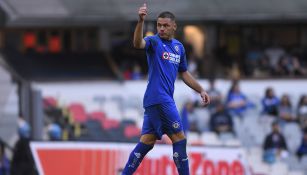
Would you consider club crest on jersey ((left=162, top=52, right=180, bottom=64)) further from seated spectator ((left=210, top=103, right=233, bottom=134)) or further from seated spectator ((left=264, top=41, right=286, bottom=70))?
seated spectator ((left=264, top=41, right=286, bottom=70))

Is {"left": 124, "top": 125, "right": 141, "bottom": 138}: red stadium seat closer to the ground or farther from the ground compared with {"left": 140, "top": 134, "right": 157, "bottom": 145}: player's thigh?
closer to the ground

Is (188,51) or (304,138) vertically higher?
(188,51)

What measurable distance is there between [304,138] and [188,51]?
538 centimetres

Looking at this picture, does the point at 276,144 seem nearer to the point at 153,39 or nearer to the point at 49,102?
the point at 49,102

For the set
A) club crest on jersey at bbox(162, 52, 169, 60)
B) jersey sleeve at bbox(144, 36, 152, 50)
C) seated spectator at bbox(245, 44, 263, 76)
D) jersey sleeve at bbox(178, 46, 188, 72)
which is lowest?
seated spectator at bbox(245, 44, 263, 76)

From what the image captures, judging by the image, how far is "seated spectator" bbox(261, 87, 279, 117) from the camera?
2325 centimetres

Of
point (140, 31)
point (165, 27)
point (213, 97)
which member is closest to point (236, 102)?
point (213, 97)

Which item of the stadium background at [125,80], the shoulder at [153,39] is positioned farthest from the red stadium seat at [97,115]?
the shoulder at [153,39]

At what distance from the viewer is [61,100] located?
24.0m

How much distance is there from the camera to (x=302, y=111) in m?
23.1

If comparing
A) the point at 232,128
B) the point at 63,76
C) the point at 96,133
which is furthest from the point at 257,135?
the point at 63,76

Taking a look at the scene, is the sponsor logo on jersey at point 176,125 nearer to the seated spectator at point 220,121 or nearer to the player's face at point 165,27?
the player's face at point 165,27

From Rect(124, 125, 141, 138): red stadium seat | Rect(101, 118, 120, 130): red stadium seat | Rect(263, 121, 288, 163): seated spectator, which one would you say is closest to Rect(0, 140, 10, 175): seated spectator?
Rect(101, 118, 120, 130): red stadium seat

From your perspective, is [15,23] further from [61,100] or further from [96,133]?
[96,133]
